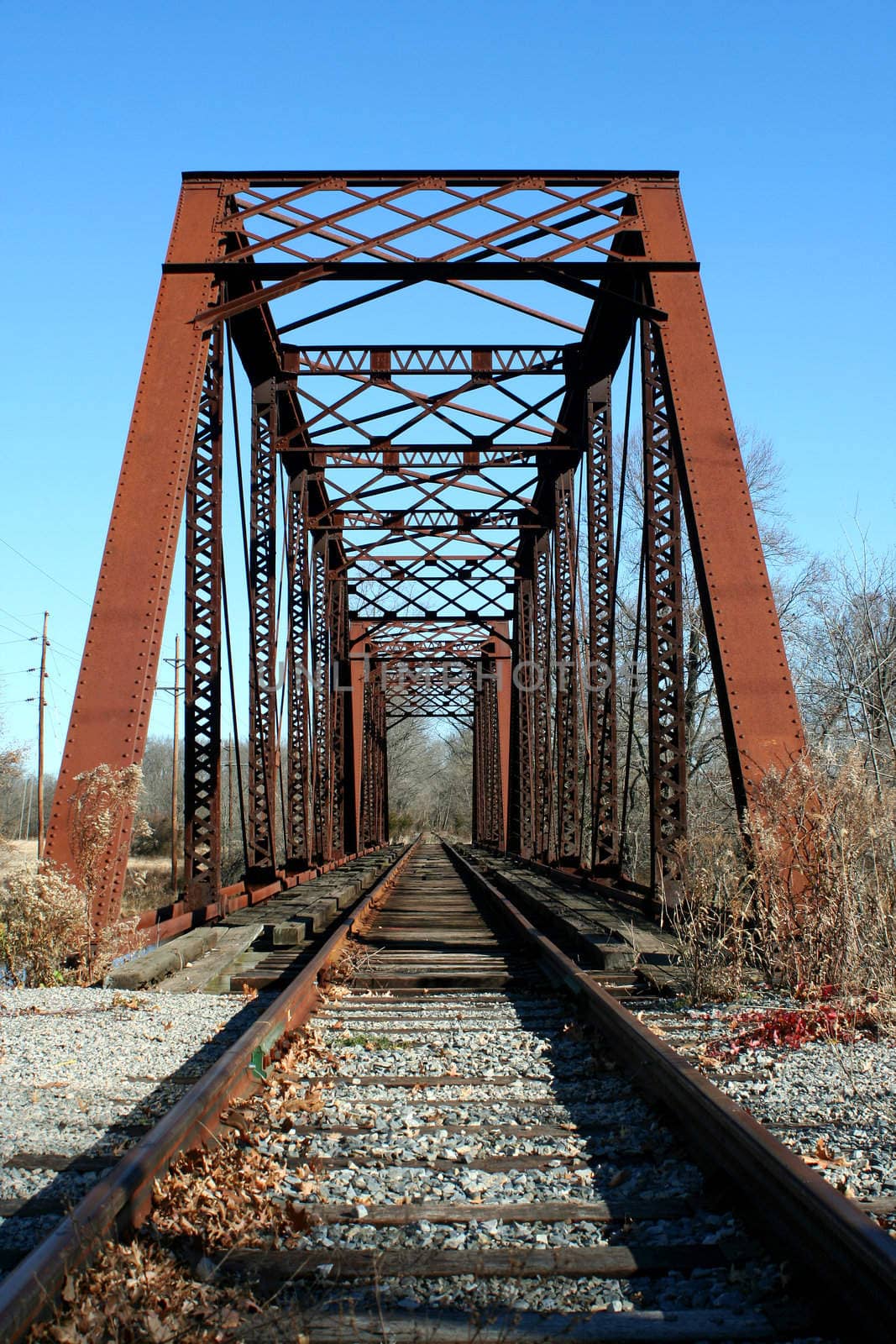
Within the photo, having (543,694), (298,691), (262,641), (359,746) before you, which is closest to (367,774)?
(359,746)

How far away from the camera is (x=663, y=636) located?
9289mm

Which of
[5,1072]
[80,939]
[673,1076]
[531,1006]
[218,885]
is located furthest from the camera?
[218,885]

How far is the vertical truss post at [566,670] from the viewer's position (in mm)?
15789

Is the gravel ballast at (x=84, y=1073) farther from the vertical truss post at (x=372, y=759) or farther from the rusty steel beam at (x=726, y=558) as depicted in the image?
the vertical truss post at (x=372, y=759)

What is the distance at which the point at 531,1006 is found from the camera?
584 cm

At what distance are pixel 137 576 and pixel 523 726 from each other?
1886cm

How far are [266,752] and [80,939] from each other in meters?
5.77

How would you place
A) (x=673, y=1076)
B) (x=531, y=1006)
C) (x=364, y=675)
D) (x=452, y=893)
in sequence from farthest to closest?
(x=364, y=675), (x=452, y=893), (x=531, y=1006), (x=673, y=1076)

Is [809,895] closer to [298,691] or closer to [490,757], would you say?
[298,691]

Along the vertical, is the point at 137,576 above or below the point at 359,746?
above

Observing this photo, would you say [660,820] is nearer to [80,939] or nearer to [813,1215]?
[80,939]

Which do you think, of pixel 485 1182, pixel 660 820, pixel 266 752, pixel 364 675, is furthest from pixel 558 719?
pixel 364 675

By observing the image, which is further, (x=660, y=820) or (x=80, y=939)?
(x=660, y=820)

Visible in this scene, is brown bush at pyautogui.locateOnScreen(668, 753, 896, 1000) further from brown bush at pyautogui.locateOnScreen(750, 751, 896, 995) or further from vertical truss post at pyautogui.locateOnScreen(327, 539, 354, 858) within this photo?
vertical truss post at pyautogui.locateOnScreen(327, 539, 354, 858)
